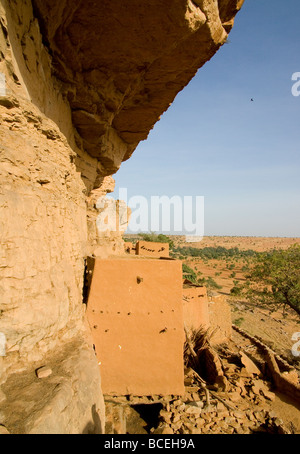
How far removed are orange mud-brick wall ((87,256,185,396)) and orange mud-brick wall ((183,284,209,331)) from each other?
101 inches

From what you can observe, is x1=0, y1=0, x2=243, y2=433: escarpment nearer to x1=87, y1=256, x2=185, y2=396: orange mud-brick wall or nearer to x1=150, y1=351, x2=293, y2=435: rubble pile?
x1=87, y1=256, x2=185, y2=396: orange mud-brick wall

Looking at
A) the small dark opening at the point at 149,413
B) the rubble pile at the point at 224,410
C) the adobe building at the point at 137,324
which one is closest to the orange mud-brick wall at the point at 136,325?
the adobe building at the point at 137,324

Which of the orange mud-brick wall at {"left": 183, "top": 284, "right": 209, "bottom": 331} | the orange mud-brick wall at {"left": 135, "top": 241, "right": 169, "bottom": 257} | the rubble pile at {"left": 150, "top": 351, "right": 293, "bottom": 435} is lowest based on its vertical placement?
the rubble pile at {"left": 150, "top": 351, "right": 293, "bottom": 435}

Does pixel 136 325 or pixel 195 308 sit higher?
pixel 136 325

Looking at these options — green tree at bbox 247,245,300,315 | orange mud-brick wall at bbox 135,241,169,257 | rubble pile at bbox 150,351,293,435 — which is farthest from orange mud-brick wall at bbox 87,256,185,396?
green tree at bbox 247,245,300,315

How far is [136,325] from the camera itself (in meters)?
5.45

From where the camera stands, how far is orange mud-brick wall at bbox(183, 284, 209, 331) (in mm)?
8141

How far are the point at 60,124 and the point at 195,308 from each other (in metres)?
6.74

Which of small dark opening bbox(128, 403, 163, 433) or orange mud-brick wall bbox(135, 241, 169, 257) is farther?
orange mud-brick wall bbox(135, 241, 169, 257)

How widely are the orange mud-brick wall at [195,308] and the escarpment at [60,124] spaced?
4.52 m

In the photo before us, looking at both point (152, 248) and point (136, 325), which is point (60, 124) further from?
point (152, 248)

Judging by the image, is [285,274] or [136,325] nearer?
[136,325]

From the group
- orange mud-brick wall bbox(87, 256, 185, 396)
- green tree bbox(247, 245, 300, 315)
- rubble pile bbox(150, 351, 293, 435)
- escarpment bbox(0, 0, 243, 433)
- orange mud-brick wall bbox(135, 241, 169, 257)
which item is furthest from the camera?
orange mud-brick wall bbox(135, 241, 169, 257)

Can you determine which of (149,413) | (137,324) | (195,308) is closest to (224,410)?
(149,413)
